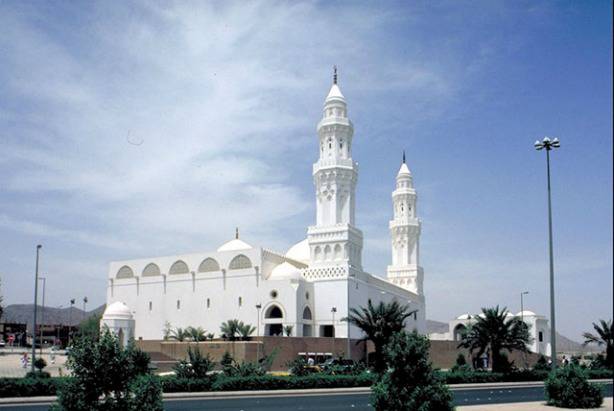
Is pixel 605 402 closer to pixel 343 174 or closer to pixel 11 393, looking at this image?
pixel 11 393

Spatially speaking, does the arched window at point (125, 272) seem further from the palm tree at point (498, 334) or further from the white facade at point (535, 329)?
the palm tree at point (498, 334)

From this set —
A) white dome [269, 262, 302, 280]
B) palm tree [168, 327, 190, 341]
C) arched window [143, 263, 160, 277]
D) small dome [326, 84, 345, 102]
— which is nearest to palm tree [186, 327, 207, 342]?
palm tree [168, 327, 190, 341]

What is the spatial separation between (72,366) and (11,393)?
12232 millimetres

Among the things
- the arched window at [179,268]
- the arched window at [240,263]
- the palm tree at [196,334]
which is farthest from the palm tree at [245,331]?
the arched window at [179,268]

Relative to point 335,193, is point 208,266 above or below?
below

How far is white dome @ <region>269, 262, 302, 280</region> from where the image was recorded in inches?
2068

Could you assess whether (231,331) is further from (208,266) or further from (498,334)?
(498,334)

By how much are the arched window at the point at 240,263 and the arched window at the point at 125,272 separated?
11.8 metres

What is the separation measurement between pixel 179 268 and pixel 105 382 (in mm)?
48259

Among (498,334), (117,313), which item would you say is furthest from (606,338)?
(117,313)

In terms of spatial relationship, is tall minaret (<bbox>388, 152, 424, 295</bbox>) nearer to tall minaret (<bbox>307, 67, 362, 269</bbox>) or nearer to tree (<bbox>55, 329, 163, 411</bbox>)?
tall minaret (<bbox>307, 67, 362, 269</bbox>)

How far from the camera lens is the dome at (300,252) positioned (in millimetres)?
61938

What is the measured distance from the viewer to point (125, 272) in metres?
63.3

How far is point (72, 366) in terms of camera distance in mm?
12086
